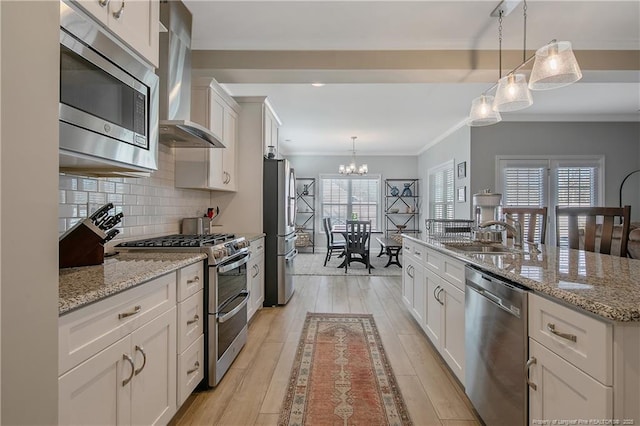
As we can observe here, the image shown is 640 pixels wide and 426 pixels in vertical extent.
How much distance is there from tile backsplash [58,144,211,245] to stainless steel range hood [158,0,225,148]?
1.28 feet

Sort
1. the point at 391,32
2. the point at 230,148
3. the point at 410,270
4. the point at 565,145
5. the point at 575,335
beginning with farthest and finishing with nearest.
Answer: the point at 565,145, the point at 230,148, the point at 410,270, the point at 391,32, the point at 575,335

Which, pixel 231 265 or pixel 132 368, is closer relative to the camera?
pixel 132 368

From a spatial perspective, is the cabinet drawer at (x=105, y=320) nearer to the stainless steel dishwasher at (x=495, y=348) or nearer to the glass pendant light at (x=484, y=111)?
the stainless steel dishwasher at (x=495, y=348)

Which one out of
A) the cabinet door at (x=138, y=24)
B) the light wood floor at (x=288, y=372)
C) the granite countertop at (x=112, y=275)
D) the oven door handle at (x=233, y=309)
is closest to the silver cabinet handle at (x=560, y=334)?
the light wood floor at (x=288, y=372)

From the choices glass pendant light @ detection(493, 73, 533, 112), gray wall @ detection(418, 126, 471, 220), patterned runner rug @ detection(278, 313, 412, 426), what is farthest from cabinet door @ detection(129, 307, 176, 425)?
gray wall @ detection(418, 126, 471, 220)

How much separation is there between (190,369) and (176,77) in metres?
1.95

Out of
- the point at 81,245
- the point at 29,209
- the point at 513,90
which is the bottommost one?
the point at 81,245

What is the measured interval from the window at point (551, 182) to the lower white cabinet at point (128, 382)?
5471 mm

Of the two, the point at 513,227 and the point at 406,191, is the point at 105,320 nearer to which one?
the point at 513,227

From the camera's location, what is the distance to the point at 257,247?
3393mm

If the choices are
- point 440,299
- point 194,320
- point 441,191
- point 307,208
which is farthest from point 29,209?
point 307,208

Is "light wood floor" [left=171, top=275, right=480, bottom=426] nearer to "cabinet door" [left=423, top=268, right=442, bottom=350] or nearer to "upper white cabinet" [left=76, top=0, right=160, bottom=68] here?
"cabinet door" [left=423, top=268, right=442, bottom=350]

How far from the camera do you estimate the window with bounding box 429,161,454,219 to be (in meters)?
6.29

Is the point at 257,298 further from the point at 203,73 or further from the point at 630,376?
the point at 630,376
